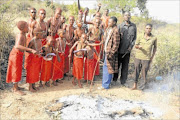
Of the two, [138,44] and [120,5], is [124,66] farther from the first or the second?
[120,5]

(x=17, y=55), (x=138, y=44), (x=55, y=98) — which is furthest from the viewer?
(x=138, y=44)

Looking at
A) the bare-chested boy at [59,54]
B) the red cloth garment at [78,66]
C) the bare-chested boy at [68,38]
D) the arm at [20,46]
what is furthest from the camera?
the bare-chested boy at [68,38]

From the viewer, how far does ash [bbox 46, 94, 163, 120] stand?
132 inches

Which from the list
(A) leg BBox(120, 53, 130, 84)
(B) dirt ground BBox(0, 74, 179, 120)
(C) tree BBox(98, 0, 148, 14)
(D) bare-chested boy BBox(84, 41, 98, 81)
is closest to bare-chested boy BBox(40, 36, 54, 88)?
(B) dirt ground BBox(0, 74, 179, 120)

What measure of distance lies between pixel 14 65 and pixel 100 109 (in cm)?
221

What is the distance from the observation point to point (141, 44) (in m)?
4.46

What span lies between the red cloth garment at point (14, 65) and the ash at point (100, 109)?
112 cm

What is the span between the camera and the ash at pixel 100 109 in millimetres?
3342

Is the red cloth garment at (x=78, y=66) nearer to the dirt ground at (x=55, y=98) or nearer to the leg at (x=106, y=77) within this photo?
the dirt ground at (x=55, y=98)

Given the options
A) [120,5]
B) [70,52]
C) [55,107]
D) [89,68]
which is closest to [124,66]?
[89,68]

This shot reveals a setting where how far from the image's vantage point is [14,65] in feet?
12.7

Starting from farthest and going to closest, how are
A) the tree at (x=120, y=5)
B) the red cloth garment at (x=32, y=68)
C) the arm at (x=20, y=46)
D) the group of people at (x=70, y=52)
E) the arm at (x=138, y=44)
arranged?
1. the tree at (x=120, y=5)
2. the arm at (x=138, y=44)
3. the red cloth garment at (x=32, y=68)
4. the group of people at (x=70, y=52)
5. the arm at (x=20, y=46)

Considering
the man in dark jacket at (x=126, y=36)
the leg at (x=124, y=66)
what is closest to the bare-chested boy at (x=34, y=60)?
the man in dark jacket at (x=126, y=36)

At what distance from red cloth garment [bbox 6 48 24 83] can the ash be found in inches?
44.1
